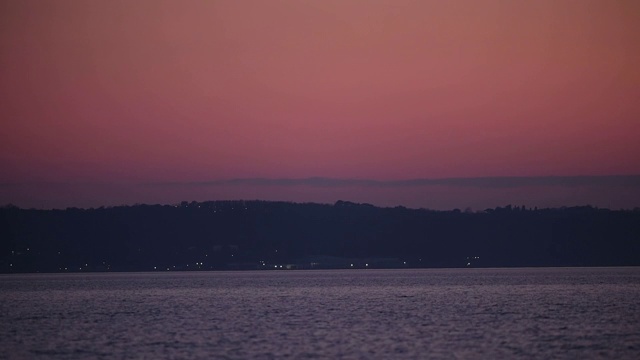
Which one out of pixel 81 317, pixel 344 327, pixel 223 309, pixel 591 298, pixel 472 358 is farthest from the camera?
pixel 591 298

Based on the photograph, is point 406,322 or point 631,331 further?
point 406,322

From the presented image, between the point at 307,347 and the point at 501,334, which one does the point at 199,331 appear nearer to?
the point at 307,347

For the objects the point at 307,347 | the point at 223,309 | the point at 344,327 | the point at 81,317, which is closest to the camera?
the point at 307,347

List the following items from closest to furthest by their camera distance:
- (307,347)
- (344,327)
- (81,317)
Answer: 1. (307,347)
2. (344,327)
3. (81,317)

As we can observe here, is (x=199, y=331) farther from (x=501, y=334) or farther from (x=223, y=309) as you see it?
(x=223, y=309)

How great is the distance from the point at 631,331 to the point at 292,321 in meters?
31.3

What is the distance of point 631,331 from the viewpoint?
81.9m

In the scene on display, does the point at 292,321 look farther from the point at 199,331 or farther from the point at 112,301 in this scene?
the point at 112,301

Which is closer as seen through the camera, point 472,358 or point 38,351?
point 472,358

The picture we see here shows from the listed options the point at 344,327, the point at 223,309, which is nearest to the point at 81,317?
the point at 223,309

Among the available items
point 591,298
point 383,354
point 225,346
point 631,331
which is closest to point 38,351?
point 225,346

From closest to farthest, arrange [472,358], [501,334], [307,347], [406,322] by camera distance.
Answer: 1. [472,358]
2. [307,347]
3. [501,334]
4. [406,322]

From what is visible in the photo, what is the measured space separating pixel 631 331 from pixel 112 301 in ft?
285

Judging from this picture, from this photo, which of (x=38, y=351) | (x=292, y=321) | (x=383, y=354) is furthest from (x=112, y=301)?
(x=383, y=354)
